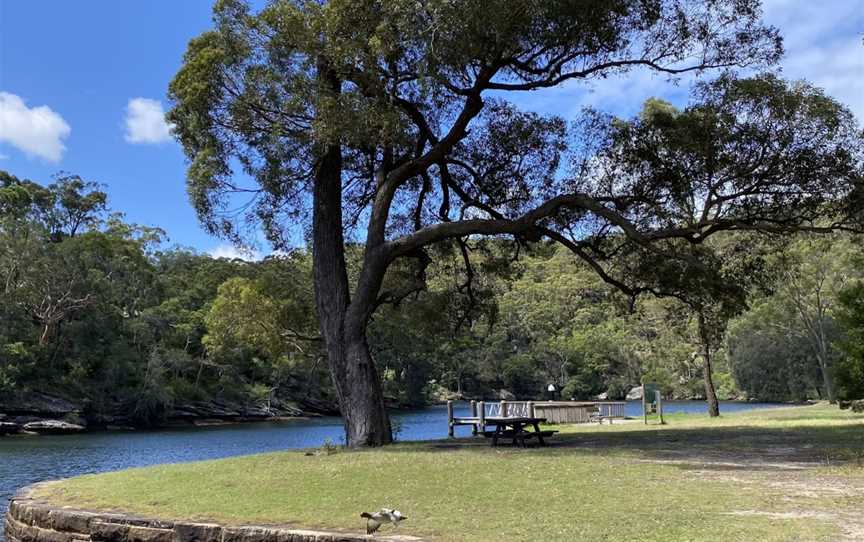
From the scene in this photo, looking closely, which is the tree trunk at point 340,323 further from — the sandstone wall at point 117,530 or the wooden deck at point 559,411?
the sandstone wall at point 117,530

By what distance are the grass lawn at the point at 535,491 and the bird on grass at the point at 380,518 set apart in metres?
0.09

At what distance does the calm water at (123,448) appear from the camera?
22.3 m

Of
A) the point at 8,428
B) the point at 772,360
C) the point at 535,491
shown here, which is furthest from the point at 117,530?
the point at 772,360

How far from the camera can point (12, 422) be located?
1658 inches

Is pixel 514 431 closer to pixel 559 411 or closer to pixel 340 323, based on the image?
pixel 340 323

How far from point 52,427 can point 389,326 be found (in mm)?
25143

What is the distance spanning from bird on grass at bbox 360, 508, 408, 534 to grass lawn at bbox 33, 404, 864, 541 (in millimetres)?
88

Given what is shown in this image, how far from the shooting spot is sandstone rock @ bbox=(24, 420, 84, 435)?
42.2 metres

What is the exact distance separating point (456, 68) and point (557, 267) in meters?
79.5

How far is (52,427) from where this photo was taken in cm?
4291

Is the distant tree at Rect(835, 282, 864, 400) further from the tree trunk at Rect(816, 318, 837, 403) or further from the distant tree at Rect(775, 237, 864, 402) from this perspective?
the tree trunk at Rect(816, 318, 837, 403)

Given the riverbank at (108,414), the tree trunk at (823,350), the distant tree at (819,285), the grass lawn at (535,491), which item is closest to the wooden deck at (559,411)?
the grass lawn at (535,491)

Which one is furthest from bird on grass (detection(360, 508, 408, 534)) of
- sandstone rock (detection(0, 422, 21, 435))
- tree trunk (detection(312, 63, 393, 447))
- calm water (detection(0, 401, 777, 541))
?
sandstone rock (detection(0, 422, 21, 435))

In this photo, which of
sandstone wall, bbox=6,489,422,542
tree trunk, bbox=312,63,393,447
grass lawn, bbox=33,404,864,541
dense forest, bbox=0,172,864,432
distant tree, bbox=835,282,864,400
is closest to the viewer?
grass lawn, bbox=33,404,864,541
